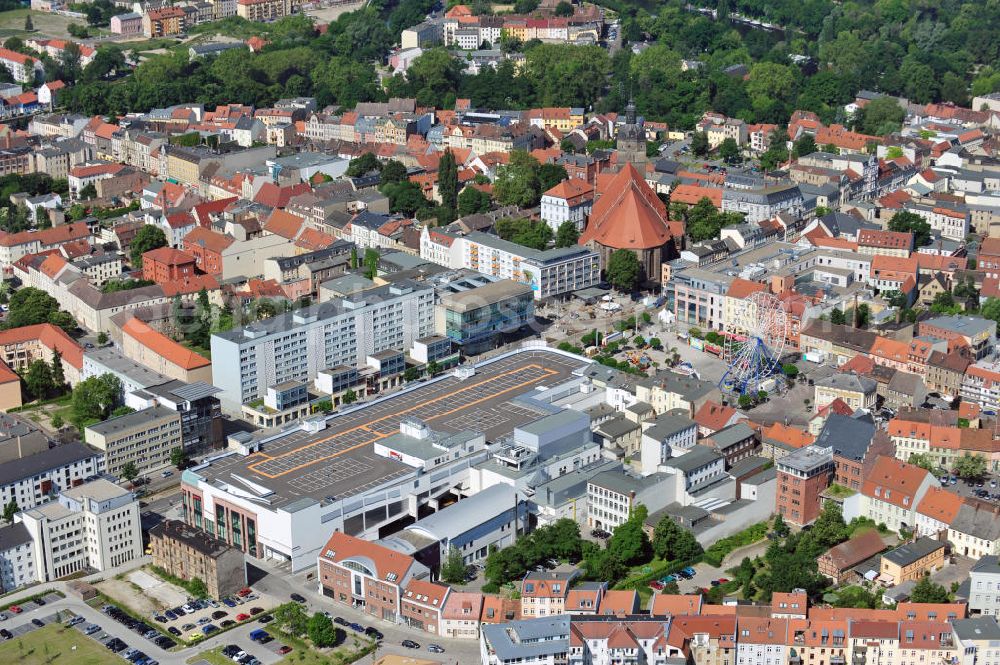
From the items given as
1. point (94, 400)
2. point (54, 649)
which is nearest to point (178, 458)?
point (94, 400)

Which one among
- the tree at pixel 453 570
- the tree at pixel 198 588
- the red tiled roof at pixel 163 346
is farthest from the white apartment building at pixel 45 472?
the tree at pixel 453 570

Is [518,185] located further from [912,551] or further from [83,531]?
[912,551]

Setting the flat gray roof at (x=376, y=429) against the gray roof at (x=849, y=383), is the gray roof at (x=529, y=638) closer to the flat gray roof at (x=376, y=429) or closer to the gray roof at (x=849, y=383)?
the flat gray roof at (x=376, y=429)

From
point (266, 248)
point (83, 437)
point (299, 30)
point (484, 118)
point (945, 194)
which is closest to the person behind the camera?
point (83, 437)

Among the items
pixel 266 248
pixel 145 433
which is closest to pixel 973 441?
pixel 145 433

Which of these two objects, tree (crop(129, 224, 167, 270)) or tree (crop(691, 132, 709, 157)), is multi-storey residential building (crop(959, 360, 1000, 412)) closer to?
tree (crop(691, 132, 709, 157))

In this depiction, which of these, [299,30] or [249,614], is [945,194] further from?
[299,30]

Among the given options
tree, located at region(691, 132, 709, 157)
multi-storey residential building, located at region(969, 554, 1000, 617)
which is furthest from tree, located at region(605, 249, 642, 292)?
multi-storey residential building, located at region(969, 554, 1000, 617)
